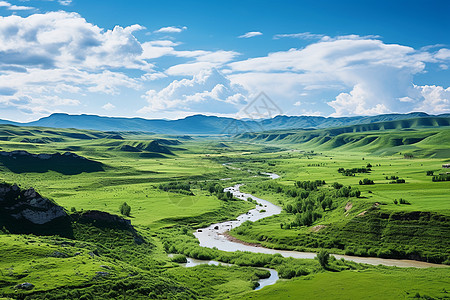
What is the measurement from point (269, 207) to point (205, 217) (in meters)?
29.0

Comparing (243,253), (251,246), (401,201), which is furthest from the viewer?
(401,201)

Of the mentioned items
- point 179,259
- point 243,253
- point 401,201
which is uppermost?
point 401,201

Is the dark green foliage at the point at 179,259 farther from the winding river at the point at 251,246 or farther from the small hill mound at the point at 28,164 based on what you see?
the small hill mound at the point at 28,164

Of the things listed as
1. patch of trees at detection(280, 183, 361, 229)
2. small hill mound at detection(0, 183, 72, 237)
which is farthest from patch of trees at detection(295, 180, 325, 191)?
small hill mound at detection(0, 183, 72, 237)

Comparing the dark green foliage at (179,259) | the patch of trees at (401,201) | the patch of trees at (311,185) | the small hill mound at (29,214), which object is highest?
the small hill mound at (29,214)

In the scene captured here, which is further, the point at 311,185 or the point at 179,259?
the point at 311,185

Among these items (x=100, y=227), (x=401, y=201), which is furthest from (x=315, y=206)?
(x=100, y=227)

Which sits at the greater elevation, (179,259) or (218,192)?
(218,192)

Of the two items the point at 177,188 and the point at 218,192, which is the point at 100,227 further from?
the point at 177,188

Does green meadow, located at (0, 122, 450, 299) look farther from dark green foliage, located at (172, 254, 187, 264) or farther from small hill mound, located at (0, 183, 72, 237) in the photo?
small hill mound, located at (0, 183, 72, 237)

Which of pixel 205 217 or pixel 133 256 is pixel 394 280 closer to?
pixel 133 256

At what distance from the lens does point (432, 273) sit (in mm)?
55219

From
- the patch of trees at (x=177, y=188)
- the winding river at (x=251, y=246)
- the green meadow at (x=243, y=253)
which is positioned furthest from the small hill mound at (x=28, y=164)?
the winding river at (x=251, y=246)

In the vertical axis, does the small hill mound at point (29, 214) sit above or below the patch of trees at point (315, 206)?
above
